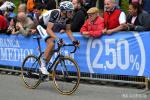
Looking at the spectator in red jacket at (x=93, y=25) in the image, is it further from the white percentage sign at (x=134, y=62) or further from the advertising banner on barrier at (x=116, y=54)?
the white percentage sign at (x=134, y=62)

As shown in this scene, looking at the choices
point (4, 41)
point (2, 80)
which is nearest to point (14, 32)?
point (4, 41)

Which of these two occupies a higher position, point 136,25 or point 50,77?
point 136,25

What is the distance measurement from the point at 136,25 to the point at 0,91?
3.55 metres

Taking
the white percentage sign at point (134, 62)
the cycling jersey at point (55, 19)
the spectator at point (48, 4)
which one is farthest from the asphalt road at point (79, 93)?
the spectator at point (48, 4)

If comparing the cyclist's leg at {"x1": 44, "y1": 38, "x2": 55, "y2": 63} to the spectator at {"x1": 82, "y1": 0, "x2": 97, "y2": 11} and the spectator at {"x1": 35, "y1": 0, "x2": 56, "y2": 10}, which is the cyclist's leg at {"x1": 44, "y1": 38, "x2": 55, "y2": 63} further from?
the spectator at {"x1": 35, "y1": 0, "x2": 56, "y2": 10}

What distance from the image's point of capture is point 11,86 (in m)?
11.2

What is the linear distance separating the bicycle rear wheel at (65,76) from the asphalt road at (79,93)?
160 millimetres

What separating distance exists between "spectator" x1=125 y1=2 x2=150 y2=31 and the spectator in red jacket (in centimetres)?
69

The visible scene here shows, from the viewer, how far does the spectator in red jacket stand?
34.3ft

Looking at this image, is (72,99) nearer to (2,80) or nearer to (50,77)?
(50,77)

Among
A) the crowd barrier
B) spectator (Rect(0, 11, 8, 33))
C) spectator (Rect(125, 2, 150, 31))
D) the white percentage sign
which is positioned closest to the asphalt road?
the crowd barrier

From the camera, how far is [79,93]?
9961 mm

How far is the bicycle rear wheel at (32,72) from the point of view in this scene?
10742 millimetres

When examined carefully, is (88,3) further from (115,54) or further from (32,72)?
(115,54)
